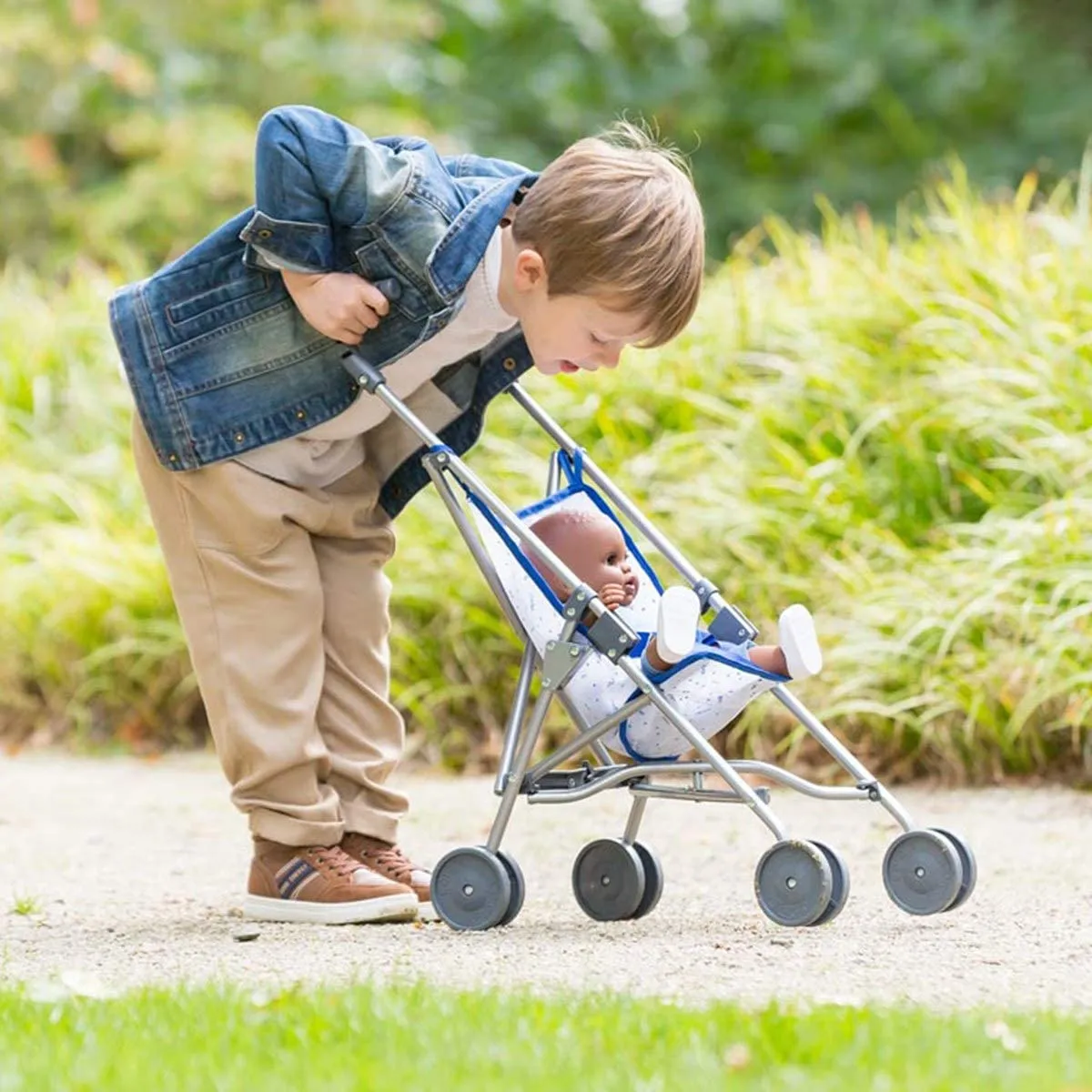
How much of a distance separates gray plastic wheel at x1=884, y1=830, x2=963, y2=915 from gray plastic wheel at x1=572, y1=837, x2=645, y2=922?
18.6 inches

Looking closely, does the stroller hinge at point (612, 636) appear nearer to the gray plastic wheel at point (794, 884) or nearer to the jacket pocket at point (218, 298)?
the gray plastic wheel at point (794, 884)

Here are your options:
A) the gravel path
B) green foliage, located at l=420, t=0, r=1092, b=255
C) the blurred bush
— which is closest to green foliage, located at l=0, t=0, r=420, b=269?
the blurred bush

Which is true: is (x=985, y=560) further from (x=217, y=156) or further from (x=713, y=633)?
(x=217, y=156)

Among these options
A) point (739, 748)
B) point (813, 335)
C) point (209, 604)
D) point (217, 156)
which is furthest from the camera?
point (217, 156)

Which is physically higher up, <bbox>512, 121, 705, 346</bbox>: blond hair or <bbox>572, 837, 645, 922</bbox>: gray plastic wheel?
<bbox>512, 121, 705, 346</bbox>: blond hair

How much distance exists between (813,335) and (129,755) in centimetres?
276

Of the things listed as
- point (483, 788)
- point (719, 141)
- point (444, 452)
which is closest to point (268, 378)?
point (444, 452)

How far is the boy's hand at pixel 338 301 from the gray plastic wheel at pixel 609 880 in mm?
1045

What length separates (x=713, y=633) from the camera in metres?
3.55

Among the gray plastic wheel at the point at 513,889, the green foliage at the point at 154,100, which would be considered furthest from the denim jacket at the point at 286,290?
the green foliage at the point at 154,100

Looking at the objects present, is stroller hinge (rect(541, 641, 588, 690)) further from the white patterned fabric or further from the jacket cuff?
the jacket cuff

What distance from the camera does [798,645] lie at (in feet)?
10.5

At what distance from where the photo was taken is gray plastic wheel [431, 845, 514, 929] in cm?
336

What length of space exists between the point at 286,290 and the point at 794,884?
139 cm
